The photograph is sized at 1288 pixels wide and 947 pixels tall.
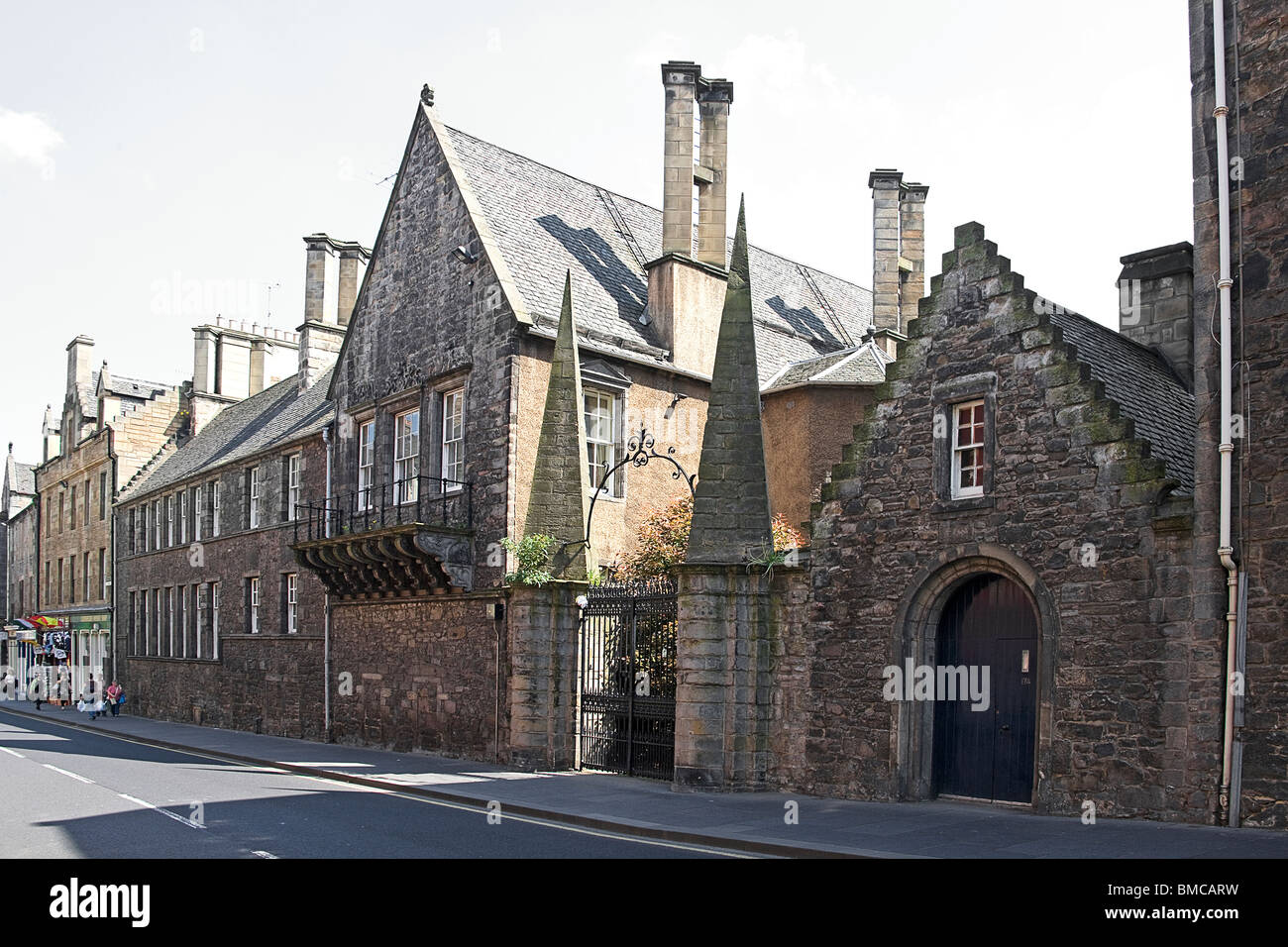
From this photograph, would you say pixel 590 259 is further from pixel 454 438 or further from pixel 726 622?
pixel 726 622

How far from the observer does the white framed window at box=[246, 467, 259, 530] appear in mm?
33000

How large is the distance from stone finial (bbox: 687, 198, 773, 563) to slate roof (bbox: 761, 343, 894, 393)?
23.2 ft

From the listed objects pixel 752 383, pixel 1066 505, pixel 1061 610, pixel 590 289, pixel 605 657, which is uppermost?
pixel 590 289

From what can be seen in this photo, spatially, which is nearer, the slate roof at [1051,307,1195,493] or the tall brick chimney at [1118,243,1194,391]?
the slate roof at [1051,307,1195,493]

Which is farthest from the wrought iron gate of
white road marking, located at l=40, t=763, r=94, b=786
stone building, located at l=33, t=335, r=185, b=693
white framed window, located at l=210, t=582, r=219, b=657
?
stone building, located at l=33, t=335, r=185, b=693

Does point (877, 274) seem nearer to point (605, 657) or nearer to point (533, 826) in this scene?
point (605, 657)

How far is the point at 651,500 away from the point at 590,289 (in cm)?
458

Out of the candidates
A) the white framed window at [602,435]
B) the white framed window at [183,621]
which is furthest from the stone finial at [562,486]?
the white framed window at [183,621]

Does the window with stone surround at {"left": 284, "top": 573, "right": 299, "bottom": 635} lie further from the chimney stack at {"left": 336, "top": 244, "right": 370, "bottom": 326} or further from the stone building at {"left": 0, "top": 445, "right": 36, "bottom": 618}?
the stone building at {"left": 0, "top": 445, "right": 36, "bottom": 618}

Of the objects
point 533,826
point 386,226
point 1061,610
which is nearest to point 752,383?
point 1061,610

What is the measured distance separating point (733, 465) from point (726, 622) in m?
2.18

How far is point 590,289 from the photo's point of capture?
2428 cm

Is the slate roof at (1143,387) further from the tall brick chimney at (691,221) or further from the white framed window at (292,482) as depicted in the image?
the white framed window at (292,482)

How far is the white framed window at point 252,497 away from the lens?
1299 inches
